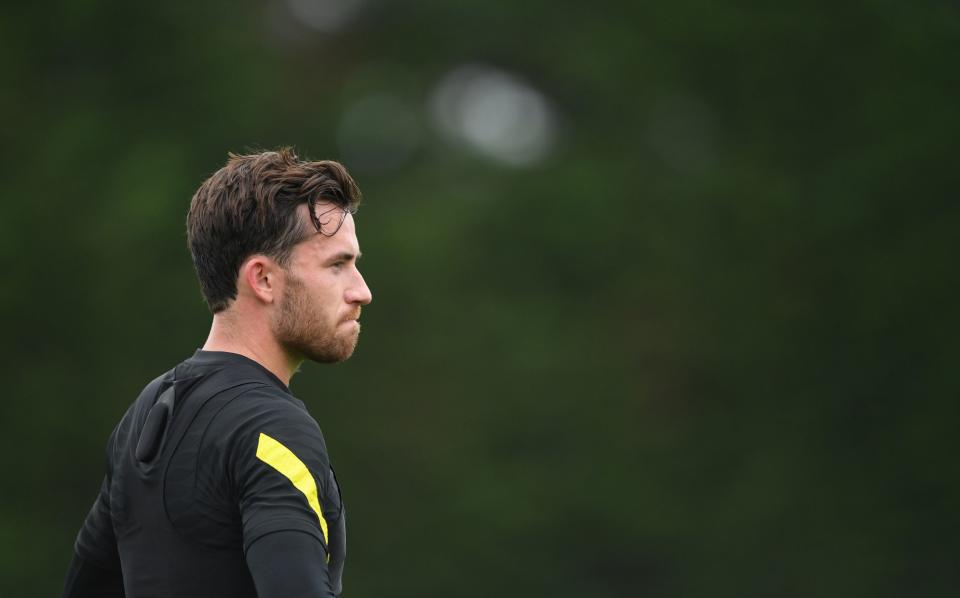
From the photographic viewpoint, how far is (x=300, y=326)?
225 cm

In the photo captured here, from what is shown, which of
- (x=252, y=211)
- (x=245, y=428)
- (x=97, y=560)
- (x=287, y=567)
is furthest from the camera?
(x=97, y=560)

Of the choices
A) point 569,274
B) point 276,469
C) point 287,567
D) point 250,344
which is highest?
point 569,274

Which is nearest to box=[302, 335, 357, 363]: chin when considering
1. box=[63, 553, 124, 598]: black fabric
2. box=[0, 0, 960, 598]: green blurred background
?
box=[63, 553, 124, 598]: black fabric

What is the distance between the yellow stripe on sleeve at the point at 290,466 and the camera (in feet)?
6.42

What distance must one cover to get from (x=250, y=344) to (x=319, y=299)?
137 mm

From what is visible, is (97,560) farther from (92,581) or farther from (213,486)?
(213,486)

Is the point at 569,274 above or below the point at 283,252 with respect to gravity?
above

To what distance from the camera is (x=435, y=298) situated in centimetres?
1010

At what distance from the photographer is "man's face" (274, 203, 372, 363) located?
224 centimetres

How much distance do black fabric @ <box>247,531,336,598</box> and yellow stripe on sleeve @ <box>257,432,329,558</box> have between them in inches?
2.6

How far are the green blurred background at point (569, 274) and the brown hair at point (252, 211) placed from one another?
7.42 metres

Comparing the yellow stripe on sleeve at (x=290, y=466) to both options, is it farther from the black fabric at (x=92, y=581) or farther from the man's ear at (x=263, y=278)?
the black fabric at (x=92, y=581)

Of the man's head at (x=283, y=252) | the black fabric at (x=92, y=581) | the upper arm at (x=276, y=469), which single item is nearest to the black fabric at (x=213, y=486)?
the upper arm at (x=276, y=469)

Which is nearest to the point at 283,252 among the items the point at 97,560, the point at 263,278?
the point at 263,278
